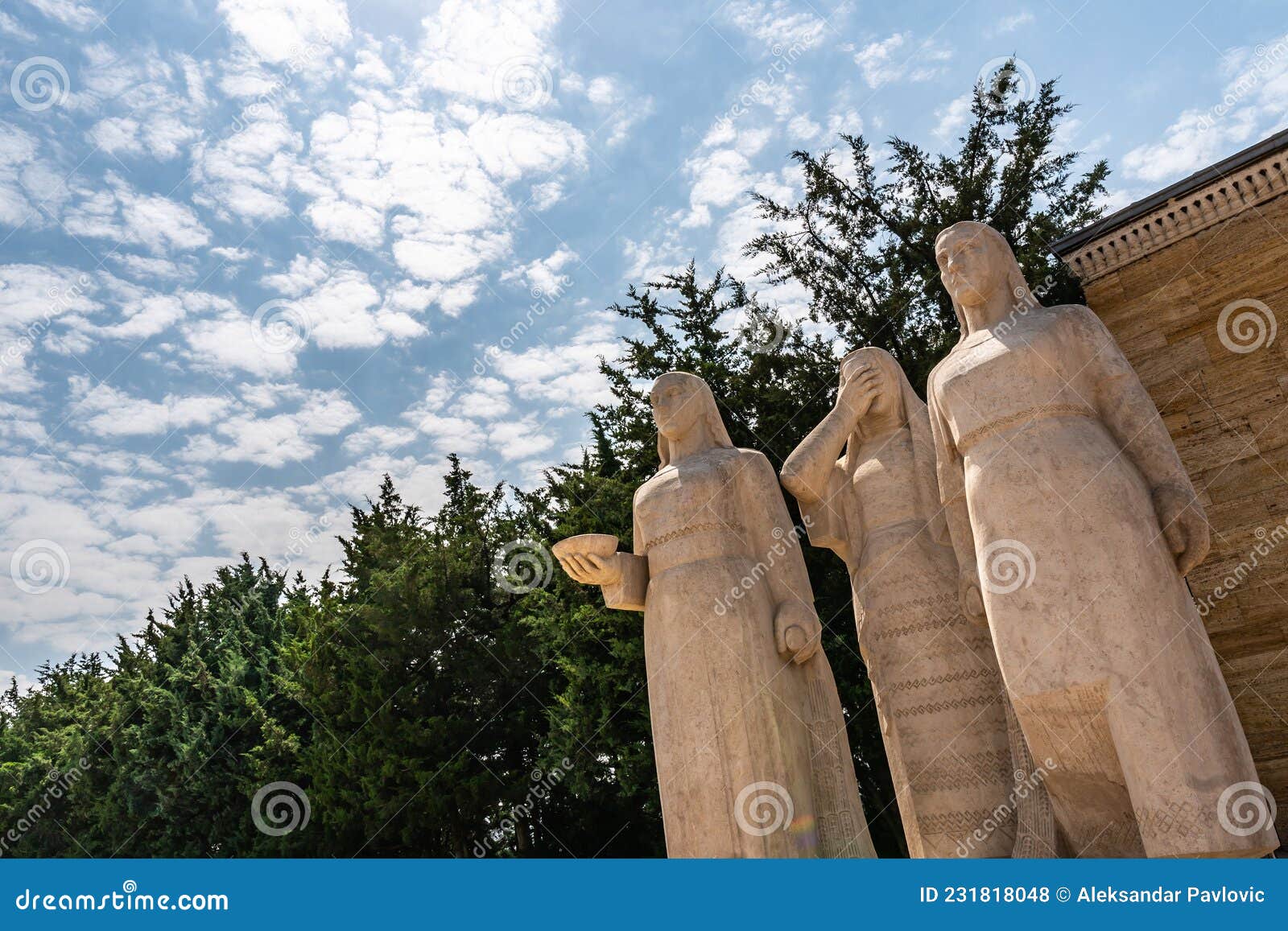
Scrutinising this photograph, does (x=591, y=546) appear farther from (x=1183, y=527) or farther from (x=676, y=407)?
(x=1183, y=527)

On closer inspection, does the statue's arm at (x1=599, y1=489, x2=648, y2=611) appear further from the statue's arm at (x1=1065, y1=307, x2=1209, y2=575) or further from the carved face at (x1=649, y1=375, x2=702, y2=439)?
the statue's arm at (x1=1065, y1=307, x2=1209, y2=575)

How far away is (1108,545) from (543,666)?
16616mm

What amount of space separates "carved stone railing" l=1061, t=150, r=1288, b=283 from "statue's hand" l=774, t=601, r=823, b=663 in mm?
12990

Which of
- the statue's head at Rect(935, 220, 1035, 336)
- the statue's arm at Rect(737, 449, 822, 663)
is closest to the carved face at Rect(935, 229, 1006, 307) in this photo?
the statue's head at Rect(935, 220, 1035, 336)

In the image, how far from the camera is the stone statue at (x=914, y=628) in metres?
4.72

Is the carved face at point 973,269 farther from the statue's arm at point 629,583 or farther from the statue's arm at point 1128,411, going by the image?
the statue's arm at point 629,583

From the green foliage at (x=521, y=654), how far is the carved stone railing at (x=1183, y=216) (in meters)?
0.59

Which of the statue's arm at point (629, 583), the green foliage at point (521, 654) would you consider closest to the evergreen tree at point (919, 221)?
the green foliage at point (521, 654)

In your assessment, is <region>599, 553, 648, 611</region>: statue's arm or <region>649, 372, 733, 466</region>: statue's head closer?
<region>599, 553, 648, 611</region>: statue's arm

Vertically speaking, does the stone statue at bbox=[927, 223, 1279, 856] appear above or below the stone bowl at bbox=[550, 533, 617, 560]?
below

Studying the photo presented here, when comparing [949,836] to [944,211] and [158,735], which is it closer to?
[944,211]

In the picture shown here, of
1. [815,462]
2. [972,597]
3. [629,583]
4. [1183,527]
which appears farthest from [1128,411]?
[629,583]

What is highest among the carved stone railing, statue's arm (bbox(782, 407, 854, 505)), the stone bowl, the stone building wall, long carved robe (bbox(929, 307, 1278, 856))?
the carved stone railing

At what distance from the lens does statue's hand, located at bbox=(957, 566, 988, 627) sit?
4.68 metres
